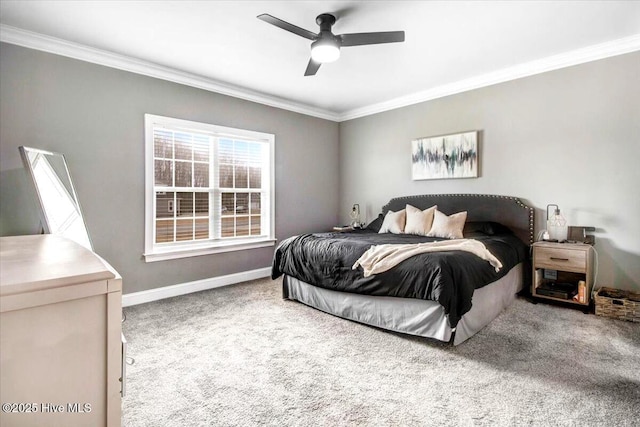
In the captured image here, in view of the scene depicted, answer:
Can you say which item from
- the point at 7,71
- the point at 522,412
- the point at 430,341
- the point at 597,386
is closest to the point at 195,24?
the point at 7,71

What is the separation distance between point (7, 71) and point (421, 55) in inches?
155

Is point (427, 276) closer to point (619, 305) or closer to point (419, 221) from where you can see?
point (419, 221)

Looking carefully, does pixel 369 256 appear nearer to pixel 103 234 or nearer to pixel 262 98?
pixel 103 234

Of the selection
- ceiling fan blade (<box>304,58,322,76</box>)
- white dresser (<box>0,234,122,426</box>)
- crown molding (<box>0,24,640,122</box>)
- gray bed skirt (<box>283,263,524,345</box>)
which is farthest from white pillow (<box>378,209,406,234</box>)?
white dresser (<box>0,234,122,426</box>)

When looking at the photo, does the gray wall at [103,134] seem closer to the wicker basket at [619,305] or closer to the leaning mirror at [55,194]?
the leaning mirror at [55,194]

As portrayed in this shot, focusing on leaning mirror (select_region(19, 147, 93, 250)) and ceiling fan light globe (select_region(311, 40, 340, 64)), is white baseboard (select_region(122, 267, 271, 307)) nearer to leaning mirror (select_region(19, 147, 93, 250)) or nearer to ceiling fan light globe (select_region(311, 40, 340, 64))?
leaning mirror (select_region(19, 147, 93, 250))

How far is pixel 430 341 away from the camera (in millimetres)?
2598

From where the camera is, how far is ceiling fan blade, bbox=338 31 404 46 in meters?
2.51

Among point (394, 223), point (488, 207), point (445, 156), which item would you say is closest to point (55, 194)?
point (394, 223)

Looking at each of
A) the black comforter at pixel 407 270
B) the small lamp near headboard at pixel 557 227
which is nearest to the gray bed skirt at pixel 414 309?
the black comforter at pixel 407 270

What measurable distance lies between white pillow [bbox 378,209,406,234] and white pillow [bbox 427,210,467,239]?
0.43m

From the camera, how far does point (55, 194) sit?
283 centimetres

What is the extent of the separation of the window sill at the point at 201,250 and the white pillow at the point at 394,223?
5.48ft

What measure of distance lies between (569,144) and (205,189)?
431 cm
